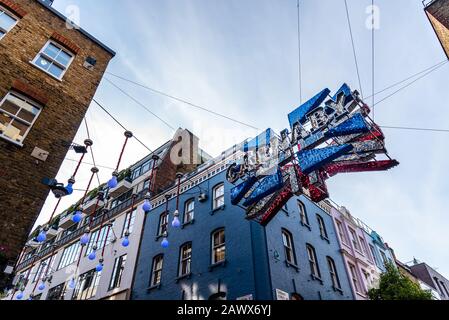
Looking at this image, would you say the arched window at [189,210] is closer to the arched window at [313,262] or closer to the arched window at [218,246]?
the arched window at [218,246]

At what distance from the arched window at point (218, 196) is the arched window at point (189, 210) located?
1.88m

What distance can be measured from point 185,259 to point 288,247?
20.3 feet

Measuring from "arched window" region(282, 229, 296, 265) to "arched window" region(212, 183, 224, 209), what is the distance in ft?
13.9

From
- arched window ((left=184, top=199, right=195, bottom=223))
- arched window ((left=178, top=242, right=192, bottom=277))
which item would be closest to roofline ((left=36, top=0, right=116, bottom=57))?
arched window ((left=184, top=199, right=195, bottom=223))

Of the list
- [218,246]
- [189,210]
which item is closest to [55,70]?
[218,246]

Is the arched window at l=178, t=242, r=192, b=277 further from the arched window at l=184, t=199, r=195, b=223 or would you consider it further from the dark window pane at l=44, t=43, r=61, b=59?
the dark window pane at l=44, t=43, r=61, b=59

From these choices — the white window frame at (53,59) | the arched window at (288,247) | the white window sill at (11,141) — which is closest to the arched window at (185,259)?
the arched window at (288,247)

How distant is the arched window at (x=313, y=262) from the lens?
17.6m

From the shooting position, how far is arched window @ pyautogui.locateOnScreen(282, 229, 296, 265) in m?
16.2

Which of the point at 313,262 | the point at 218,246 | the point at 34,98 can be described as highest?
the point at 34,98

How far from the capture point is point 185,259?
672 inches

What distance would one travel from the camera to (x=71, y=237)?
28391mm

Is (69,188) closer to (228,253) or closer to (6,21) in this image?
(6,21)

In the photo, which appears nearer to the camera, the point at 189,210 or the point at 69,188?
the point at 69,188
